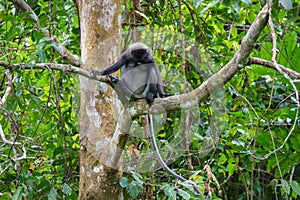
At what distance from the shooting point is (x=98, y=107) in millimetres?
3123

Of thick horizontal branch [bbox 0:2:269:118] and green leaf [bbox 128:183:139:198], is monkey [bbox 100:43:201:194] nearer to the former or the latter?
green leaf [bbox 128:183:139:198]

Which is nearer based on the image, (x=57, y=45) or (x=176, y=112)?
(x=57, y=45)

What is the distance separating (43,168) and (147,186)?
47.2 inches

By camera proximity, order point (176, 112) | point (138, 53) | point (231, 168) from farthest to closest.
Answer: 1. point (231, 168)
2. point (176, 112)
3. point (138, 53)

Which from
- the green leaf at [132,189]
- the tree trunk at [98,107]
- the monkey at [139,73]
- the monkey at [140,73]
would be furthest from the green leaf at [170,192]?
the monkey at [140,73]

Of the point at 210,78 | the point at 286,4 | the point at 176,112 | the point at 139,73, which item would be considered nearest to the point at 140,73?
the point at 139,73

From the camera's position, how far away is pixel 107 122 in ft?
10.3

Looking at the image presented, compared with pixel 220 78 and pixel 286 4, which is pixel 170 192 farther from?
pixel 286 4

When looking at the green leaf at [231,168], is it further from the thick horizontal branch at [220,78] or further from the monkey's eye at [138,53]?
the thick horizontal branch at [220,78]

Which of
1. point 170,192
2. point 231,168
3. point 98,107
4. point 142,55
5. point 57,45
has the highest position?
point 57,45

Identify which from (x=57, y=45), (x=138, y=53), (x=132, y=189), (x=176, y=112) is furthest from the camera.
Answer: (x=176, y=112)

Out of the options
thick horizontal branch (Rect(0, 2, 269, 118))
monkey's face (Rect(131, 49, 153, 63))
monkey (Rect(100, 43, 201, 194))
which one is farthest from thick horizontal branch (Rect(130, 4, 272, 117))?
monkey's face (Rect(131, 49, 153, 63))

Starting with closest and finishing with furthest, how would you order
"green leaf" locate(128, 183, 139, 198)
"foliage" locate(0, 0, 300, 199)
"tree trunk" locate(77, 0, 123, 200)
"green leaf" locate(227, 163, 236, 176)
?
"green leaf" locate(128, 183, 139, 198) < "tree trunk" locate(77, 0, 123, 200) < "foliage" locate(0, 0, 300, 199) < "green leaf" locate(227, 163, 236, 176)

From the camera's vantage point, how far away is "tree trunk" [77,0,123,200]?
3.03 meters
